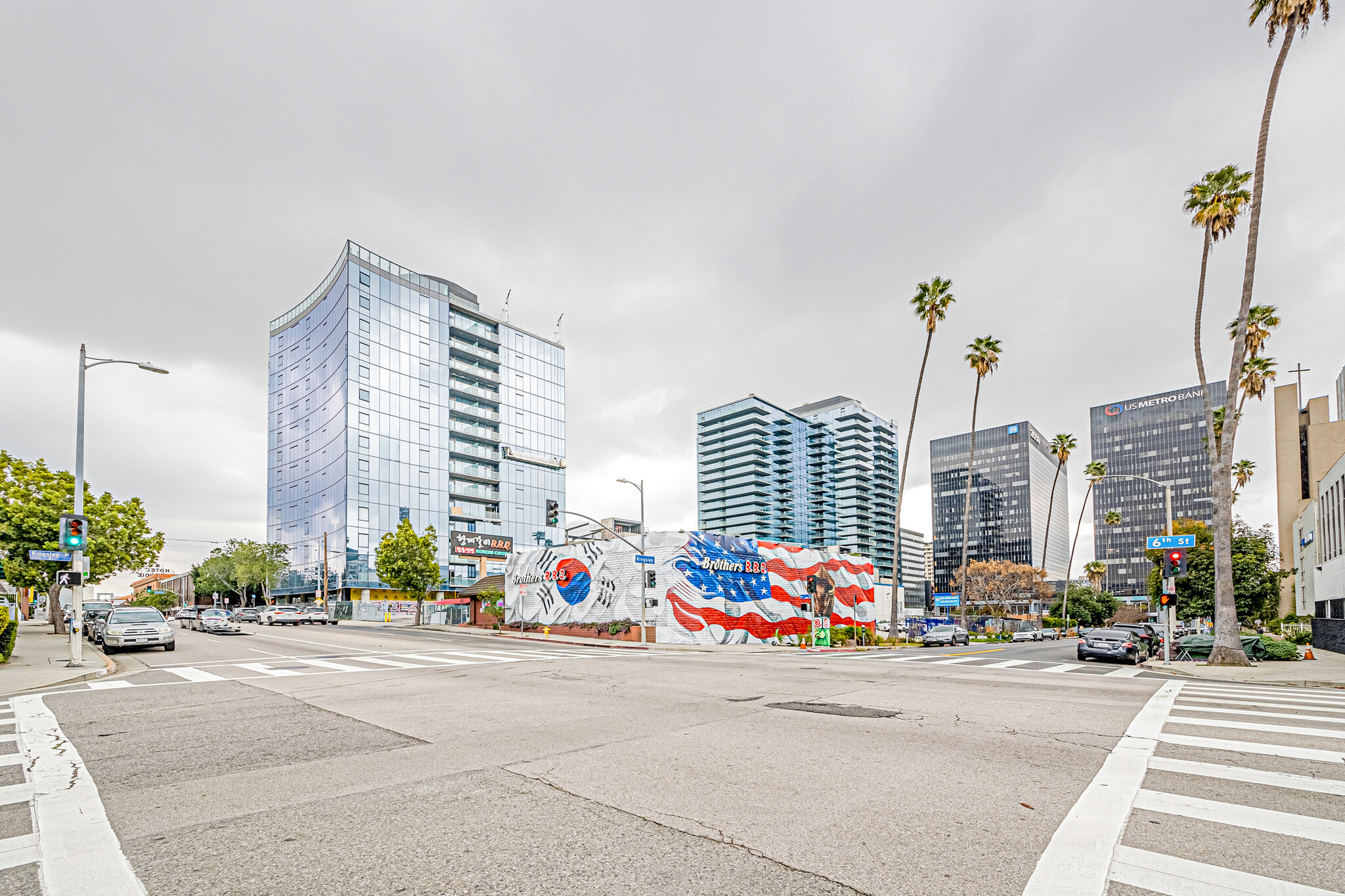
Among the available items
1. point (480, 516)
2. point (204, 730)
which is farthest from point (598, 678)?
point (480, 516)

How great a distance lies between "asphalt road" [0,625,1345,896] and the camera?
4.57 metres

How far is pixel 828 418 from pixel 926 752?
187 metres

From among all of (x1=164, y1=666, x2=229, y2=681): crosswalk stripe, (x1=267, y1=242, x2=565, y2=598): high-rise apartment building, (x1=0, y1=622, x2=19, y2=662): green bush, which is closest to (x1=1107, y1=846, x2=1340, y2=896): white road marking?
(x1=164, y1=666, x2=229, y2=681): crosswalk stripe

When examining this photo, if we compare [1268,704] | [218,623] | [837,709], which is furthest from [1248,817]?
[218,623]

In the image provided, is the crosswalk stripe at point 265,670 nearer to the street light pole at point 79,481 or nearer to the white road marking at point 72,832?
the street light pole at point 79,481

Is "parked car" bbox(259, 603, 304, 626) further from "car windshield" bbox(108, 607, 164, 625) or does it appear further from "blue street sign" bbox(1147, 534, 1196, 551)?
"blue street sign" bbox(1147, 534, 1196, 551)

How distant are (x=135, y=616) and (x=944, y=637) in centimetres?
4163

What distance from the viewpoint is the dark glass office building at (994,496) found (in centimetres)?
17812

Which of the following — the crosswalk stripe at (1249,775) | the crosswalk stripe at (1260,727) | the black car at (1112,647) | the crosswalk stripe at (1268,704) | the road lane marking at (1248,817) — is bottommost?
the black car at (1112,647)

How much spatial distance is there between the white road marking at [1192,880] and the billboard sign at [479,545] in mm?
75099

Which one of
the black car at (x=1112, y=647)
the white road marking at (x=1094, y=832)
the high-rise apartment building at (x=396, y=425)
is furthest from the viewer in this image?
the high-rise apartment building at (x=396, y=425)

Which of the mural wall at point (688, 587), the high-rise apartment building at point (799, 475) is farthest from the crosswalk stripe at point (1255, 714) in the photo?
the high-rise apartment building at point (799, 475)

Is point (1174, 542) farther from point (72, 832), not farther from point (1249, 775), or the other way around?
point (72, 832)

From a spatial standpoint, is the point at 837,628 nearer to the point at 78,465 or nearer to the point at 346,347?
the point at 78,465
